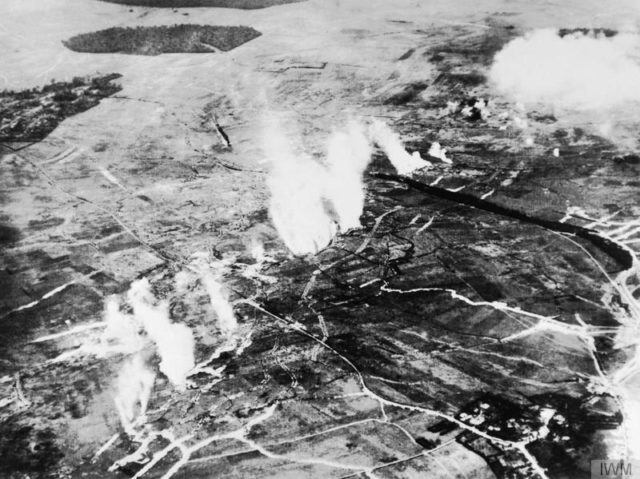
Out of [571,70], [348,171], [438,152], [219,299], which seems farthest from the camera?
[571,70]

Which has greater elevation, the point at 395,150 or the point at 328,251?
the point at 395,150

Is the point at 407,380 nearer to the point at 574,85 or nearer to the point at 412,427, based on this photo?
the point at 412,427

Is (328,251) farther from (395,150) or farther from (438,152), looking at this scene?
(438,152)

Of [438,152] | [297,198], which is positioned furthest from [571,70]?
[297,198]

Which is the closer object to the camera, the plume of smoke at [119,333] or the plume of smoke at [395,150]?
the plume of smoke at [119,333]

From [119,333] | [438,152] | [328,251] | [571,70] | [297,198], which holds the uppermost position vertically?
[571,70]

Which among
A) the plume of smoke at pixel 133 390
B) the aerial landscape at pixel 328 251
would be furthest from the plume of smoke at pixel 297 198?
the plume of smoke at pixel 133 390

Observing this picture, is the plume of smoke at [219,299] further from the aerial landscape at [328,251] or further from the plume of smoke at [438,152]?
the plume of smoke at [438,152]
